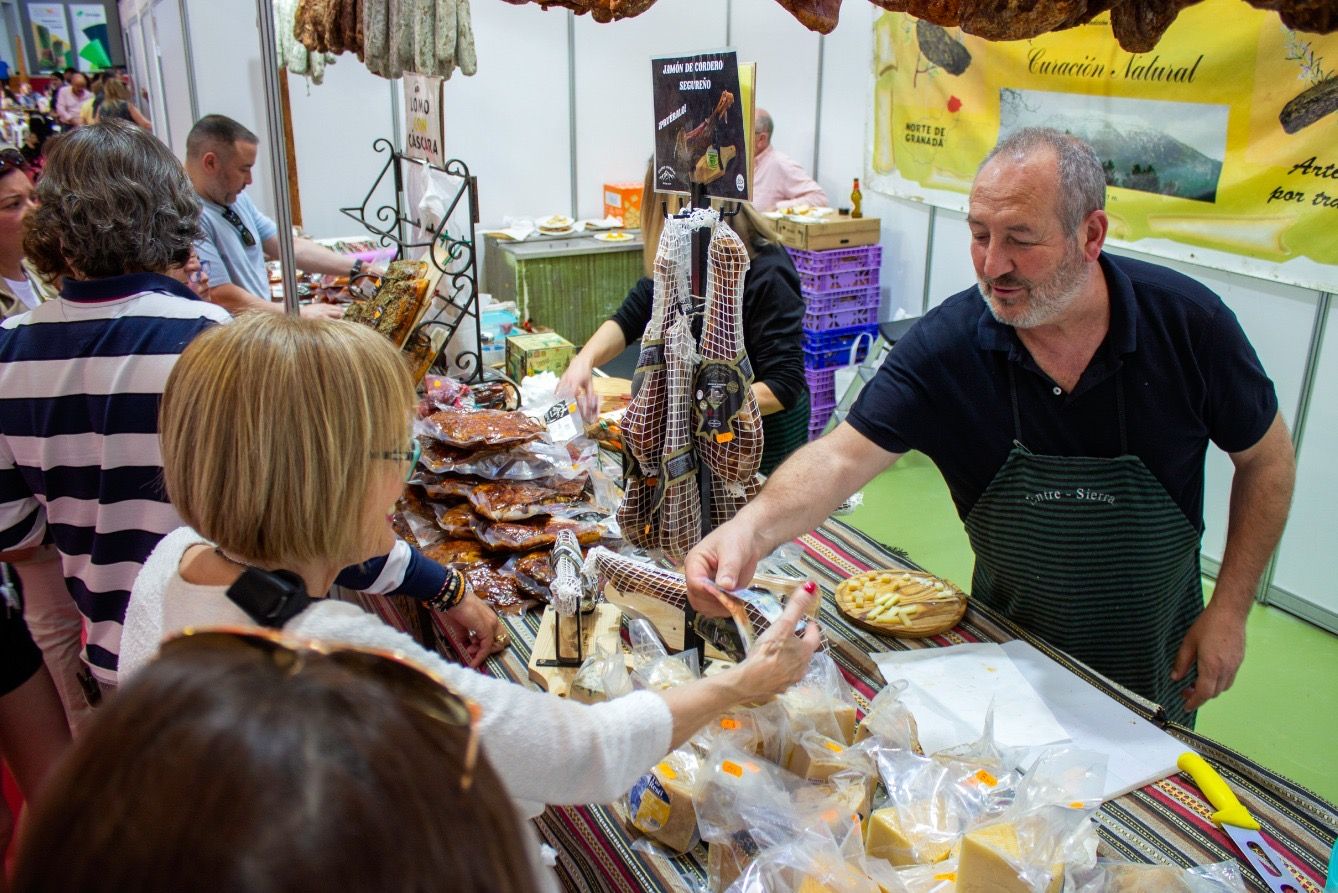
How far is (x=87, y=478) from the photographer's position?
6.41ft

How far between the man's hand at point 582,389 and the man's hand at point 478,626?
3.01ft

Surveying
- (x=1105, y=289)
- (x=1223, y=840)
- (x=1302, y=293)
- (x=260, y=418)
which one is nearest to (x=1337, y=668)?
(x=1302, y=293)

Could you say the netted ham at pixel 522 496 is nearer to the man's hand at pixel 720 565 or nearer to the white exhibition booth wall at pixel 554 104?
the man's hand at pixel 720 565

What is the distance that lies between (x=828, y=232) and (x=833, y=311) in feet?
1.77

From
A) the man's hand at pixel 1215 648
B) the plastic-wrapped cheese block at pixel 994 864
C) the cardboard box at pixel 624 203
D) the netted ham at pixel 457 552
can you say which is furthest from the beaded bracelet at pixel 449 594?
the cardboard box at pixel 624 203

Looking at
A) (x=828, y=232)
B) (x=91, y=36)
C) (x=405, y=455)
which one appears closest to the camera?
(x=405, y=455)

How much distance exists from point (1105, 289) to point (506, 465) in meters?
1.47

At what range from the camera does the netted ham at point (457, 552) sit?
2.28 metres

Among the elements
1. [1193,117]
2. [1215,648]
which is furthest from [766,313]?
[1193,117]

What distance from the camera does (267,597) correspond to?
101cm

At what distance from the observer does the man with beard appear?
196 cm

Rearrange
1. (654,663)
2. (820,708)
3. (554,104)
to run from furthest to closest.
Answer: (554,104) < (654,663) < (820,708)

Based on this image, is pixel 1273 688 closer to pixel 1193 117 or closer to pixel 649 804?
pixel 1193 117

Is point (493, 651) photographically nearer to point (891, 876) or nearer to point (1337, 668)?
point (891, 876)
